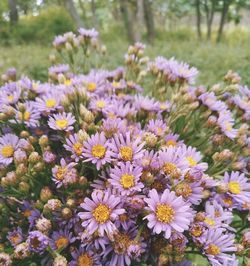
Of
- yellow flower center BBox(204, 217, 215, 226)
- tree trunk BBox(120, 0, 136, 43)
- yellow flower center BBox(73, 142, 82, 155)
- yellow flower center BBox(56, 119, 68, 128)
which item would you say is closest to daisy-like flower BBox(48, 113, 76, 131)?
yellow flower center BBox(56, 119, 68, 128)

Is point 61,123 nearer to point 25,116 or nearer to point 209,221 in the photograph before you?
point 25,116

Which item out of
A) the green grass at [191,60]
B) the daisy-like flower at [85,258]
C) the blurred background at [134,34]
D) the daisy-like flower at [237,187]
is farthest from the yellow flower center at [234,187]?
the green grass at [191,60]

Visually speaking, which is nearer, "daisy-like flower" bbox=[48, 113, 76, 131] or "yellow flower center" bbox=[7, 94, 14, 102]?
"daisy-like flower" bbox=[48, 113, 76, 131]

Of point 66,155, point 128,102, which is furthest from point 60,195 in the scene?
point 128,102

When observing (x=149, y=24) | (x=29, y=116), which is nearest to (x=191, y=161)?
(x=29, y=116)

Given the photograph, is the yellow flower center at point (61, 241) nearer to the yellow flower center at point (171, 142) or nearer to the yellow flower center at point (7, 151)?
the yellow flower center at point (7, 151)

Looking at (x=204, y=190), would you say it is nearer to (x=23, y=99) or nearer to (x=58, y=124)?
(x=58, y=124)

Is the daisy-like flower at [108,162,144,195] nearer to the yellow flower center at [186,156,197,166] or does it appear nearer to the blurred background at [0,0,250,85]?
the yellow flower center at [186,156,197,166]
